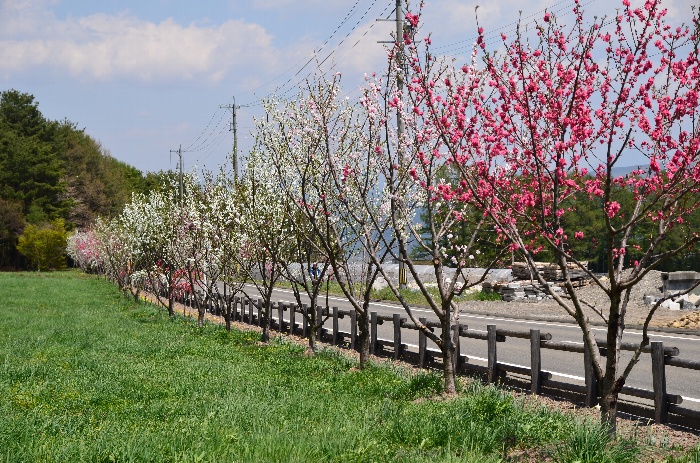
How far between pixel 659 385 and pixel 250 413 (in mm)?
4720

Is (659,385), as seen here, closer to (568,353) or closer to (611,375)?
(611,375)

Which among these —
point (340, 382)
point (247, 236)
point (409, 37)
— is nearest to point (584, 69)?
point (409, 37)

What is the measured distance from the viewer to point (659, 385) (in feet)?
29.2

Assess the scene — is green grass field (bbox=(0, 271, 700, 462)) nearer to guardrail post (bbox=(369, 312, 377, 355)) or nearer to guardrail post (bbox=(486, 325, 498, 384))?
guardrail post (bbox=(369, 312, 377, 355))

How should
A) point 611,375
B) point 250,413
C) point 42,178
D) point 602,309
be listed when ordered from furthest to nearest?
point 42,178 → point 602,309 → point 250,413 → point 611,375

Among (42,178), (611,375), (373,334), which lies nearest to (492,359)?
(373,334)

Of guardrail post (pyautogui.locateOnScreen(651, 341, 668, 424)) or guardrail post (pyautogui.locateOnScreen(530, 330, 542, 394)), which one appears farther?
guardrail post (pyautogui.locateOnScreen(530, 330, 542, 394))

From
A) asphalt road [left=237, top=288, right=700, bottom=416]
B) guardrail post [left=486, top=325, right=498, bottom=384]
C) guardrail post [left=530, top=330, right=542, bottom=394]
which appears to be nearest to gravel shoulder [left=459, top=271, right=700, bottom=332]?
asphalt road [left=237, top=288, right=700, bottom=416]

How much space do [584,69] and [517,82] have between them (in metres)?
0.68

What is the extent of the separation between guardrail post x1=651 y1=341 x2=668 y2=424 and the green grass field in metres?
1.46

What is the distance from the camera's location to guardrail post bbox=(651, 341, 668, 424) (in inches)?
348

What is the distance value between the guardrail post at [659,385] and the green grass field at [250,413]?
1.46 metres

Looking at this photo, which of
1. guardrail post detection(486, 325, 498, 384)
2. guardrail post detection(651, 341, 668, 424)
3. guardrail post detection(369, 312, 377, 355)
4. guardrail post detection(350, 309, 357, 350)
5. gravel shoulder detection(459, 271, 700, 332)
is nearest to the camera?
guardrail post detection(651, 341, 668, 424)

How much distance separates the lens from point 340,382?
11992mm
